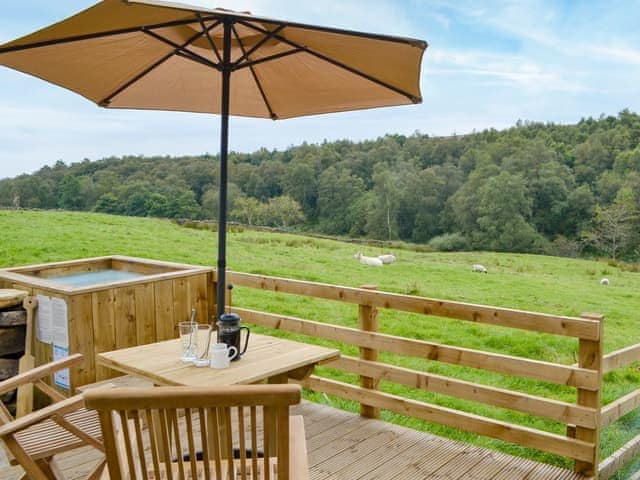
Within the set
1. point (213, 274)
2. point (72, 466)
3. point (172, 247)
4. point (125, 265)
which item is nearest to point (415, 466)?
point (72, 466)

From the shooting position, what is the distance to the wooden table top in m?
2.20

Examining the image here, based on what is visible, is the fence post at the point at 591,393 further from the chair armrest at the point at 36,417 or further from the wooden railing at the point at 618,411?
the chair armrest at the point at 36,417

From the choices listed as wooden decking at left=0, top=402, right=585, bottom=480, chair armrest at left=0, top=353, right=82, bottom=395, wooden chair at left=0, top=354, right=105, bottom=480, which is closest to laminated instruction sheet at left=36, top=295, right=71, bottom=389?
wooden decking at left=0, top=402, right=585, bottom=480

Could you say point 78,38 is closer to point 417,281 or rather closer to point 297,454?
point 297,454

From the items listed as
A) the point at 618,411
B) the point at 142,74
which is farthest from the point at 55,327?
the point at 618,411

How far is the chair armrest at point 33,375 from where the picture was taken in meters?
2.13

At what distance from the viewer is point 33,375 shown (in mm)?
2244

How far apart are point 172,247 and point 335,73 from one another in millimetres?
9533

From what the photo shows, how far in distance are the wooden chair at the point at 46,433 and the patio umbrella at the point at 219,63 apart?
731mm

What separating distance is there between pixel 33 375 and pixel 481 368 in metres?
2.34

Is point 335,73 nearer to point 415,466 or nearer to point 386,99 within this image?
point 386,99

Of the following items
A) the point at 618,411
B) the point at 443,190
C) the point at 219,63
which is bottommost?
the point at 618,411

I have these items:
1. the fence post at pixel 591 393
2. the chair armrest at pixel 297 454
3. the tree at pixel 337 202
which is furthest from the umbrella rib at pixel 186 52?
the tree at pixel 337 202

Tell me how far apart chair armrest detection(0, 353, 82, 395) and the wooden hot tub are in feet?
3.93
